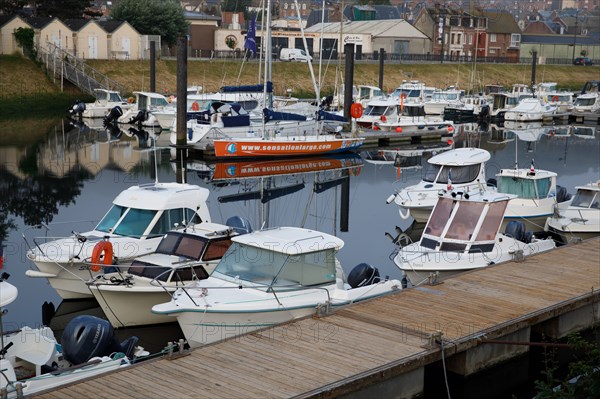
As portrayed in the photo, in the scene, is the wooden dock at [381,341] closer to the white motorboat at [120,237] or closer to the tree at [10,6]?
the white motorboat at [120,237]

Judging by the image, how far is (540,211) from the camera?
28.0 metres

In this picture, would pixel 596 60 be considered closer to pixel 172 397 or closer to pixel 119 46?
pixel 119 46

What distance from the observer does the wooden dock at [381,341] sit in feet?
44.0

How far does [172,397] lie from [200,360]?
1.56 meters

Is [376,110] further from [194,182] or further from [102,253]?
[102,253]

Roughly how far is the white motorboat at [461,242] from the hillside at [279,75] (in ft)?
118

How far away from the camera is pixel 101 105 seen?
208 feet

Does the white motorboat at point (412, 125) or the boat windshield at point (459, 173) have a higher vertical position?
the boat windshield at point (459, 173)

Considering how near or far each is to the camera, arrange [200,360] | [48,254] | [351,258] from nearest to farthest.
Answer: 1. [200,360]
2. [48,254]
3. [351,258]

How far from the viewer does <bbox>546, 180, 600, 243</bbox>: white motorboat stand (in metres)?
26.6

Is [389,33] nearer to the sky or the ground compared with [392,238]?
nearer to the sky

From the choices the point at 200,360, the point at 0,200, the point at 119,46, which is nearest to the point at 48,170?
the point at 0,200

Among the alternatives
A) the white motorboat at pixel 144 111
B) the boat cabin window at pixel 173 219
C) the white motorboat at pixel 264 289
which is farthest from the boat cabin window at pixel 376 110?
the white motorboat at pixel 264 289

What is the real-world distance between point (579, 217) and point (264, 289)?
13.1 meters
